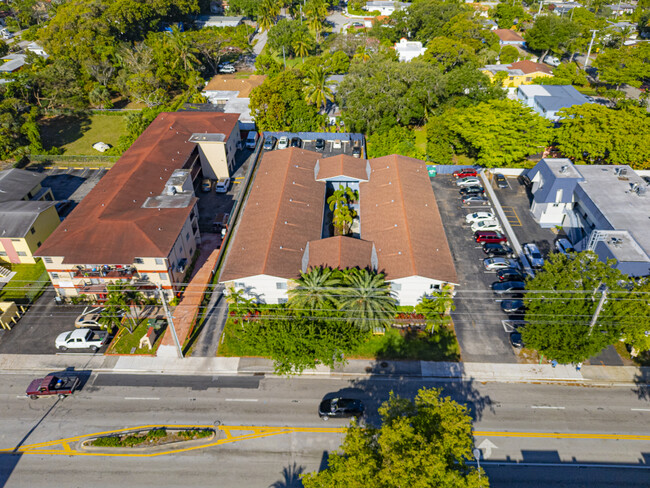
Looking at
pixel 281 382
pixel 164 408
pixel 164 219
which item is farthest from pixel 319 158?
pixel 164 408

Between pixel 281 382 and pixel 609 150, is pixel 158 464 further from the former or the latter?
pixel 609 150

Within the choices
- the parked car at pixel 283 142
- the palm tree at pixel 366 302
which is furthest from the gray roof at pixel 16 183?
the palm tree at pixel 366 302

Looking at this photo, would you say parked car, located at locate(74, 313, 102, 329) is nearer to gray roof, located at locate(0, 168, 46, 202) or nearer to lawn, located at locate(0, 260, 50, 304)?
lawn, located at locate(0, 260, 50, 304)

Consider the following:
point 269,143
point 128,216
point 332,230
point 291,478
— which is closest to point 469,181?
point 332,230

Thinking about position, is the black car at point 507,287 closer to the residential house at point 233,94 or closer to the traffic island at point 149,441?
the traffic island at point 149,441

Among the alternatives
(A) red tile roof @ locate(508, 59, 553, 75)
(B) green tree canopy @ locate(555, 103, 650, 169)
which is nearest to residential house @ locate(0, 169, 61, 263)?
(B) green tree canopy @ locate(555, 103, 650, 169)

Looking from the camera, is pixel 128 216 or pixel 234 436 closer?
pixel 234 436

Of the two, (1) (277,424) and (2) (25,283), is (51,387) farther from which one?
(1) (277,424)
